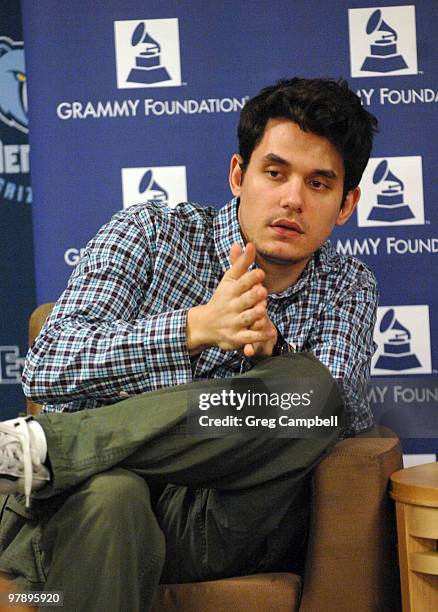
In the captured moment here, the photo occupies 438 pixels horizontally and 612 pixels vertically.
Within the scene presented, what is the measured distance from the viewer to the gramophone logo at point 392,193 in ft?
10.0

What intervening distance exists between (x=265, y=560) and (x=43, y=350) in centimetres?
68

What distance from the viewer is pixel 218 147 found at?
3086mm

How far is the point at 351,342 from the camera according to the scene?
2.37 m

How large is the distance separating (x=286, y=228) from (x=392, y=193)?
32.1 inches

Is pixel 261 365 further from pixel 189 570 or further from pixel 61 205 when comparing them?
pixel 61 205

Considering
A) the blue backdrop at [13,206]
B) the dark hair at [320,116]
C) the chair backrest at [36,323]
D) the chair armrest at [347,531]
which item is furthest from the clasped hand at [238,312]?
the blue backdrop at [13,206]

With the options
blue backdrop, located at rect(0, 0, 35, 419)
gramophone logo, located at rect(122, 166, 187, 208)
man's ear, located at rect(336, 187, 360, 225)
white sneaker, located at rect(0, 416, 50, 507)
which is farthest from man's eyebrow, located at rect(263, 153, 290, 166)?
blue backdrop, located at rect(0, 0, 35, 419)

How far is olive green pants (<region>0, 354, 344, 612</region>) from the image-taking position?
176 cm

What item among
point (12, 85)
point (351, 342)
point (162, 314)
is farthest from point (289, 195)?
point (12, 85)

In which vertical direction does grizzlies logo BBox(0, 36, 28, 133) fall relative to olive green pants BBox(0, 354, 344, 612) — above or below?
above

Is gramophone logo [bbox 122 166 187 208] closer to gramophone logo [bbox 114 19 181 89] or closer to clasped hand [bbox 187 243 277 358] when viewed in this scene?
gramophone logo [bbox 114 19 181 89]

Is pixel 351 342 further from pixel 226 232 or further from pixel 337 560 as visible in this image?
pixel 337 560

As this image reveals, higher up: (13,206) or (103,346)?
(13,206)

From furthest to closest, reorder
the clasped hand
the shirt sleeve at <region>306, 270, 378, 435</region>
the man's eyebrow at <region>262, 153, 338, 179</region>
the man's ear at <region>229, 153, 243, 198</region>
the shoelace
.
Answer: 1. the man's ear at <region>229, 153, 243, 198</region>
2. the man's eyebrow at <region>262, 153, 338, 179</region>
3. the shirt sleeve at <region>306, 270, 378, 435</region>
4. the clasped hand
5. the shoelace
